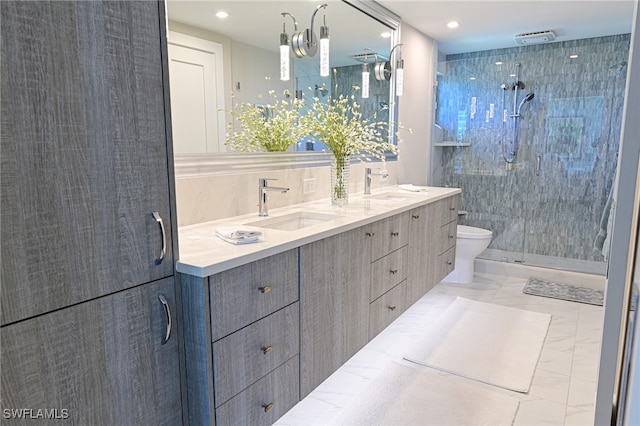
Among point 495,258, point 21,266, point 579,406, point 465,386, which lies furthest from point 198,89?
point 495,258

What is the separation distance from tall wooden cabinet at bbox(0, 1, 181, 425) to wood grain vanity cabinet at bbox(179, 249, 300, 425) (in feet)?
0.22

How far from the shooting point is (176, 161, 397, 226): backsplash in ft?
5.92

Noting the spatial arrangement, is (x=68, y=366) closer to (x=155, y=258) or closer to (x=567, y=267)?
(x=155, y=258)

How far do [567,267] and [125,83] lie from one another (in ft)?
14.5

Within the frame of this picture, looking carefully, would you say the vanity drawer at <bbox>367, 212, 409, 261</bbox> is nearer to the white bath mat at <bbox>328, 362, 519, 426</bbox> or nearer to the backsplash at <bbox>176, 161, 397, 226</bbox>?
the backsplash at <bbox>176, 161, 397, 226</bbox>

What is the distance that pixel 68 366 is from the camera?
1016mm

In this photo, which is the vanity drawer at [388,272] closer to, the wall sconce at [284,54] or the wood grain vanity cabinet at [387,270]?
the wood grain vanity cabinet at [387,270]

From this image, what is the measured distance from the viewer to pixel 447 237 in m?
3.26

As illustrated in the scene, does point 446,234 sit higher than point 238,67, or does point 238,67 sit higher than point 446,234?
point 238,67

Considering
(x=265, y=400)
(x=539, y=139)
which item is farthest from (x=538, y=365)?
(x=539, y=139)

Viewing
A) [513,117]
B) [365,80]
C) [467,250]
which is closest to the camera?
[365,80]

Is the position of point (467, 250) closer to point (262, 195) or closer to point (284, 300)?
point (262, 195)

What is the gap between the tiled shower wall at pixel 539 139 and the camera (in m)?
4.17

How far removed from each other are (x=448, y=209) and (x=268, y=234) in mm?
1957
